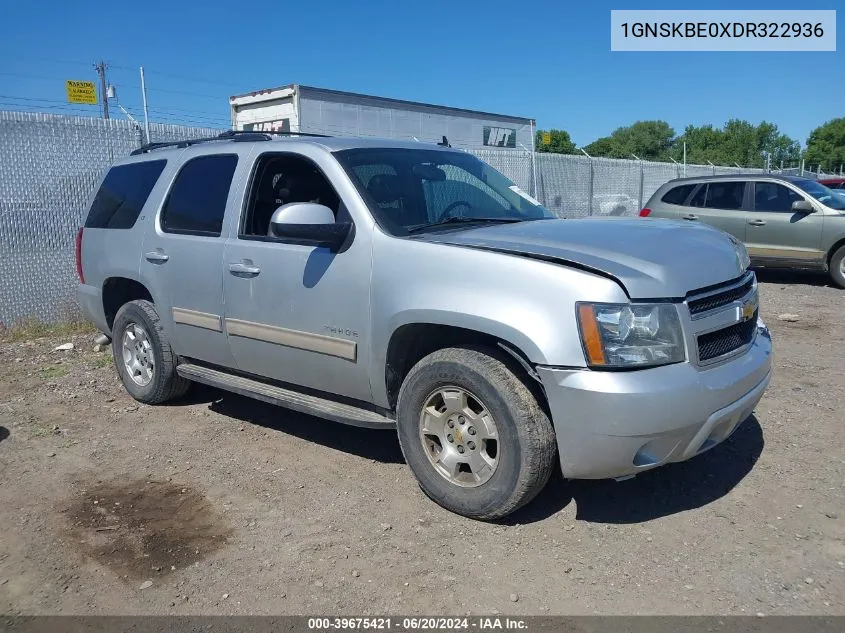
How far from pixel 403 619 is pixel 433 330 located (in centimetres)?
144

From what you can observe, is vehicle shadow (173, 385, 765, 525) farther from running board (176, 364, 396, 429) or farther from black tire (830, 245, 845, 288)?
black tire (830, 245, 845, 288)

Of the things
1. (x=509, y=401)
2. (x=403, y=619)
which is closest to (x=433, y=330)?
(x=509, y=401)

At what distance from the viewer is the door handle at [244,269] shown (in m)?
4.39

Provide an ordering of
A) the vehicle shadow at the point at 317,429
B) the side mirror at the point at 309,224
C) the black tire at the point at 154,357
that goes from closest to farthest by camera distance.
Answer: the side mirror at the point at 309,224 → the vehicle shadow at the point at 317,429 → the black tire at the point at 154,357

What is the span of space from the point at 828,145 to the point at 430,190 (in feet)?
271

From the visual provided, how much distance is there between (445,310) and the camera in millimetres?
3467

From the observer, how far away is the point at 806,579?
3016 mm

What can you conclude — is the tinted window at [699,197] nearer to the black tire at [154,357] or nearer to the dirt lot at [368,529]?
the dirt lot at [368,529]

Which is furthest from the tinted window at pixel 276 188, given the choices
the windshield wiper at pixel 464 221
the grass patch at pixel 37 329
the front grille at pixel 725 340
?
the grass patch at pixel 37 329

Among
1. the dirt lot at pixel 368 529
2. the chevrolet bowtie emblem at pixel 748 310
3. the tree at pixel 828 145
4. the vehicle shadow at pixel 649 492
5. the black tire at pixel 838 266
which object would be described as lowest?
the dirt lot at pixel 368 529

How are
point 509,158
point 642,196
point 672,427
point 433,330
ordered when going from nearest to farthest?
point 672,427 < point 433,330 < point 509,158 < point 642,196

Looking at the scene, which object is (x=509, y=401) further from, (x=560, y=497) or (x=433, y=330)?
(x=560, y=497)

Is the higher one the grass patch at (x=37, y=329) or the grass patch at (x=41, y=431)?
the grass patch at (x=37, y=329)

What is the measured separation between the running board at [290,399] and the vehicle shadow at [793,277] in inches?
377
